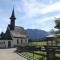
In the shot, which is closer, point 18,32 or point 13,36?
point 13,36

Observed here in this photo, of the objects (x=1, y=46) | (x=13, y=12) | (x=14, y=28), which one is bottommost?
(x=1, y=46)

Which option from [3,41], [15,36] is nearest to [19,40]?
[15,36]

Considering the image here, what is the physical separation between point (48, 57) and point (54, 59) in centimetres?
49

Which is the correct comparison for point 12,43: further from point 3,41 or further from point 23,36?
point 23,36

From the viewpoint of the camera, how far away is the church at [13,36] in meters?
63.3

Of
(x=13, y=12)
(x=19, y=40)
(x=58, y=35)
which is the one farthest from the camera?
(x=13, y=12)

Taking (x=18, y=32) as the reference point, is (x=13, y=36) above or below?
below

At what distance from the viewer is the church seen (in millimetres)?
63281

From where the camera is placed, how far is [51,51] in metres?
14.1

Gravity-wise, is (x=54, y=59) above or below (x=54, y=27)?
below

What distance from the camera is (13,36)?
214 ft

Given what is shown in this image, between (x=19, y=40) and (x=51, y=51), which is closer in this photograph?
(x=51, y=51)

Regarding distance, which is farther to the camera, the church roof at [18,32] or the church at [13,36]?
the church roof at [18,32]

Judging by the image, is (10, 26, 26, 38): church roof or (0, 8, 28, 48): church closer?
(0, 8, 28, 48): church
